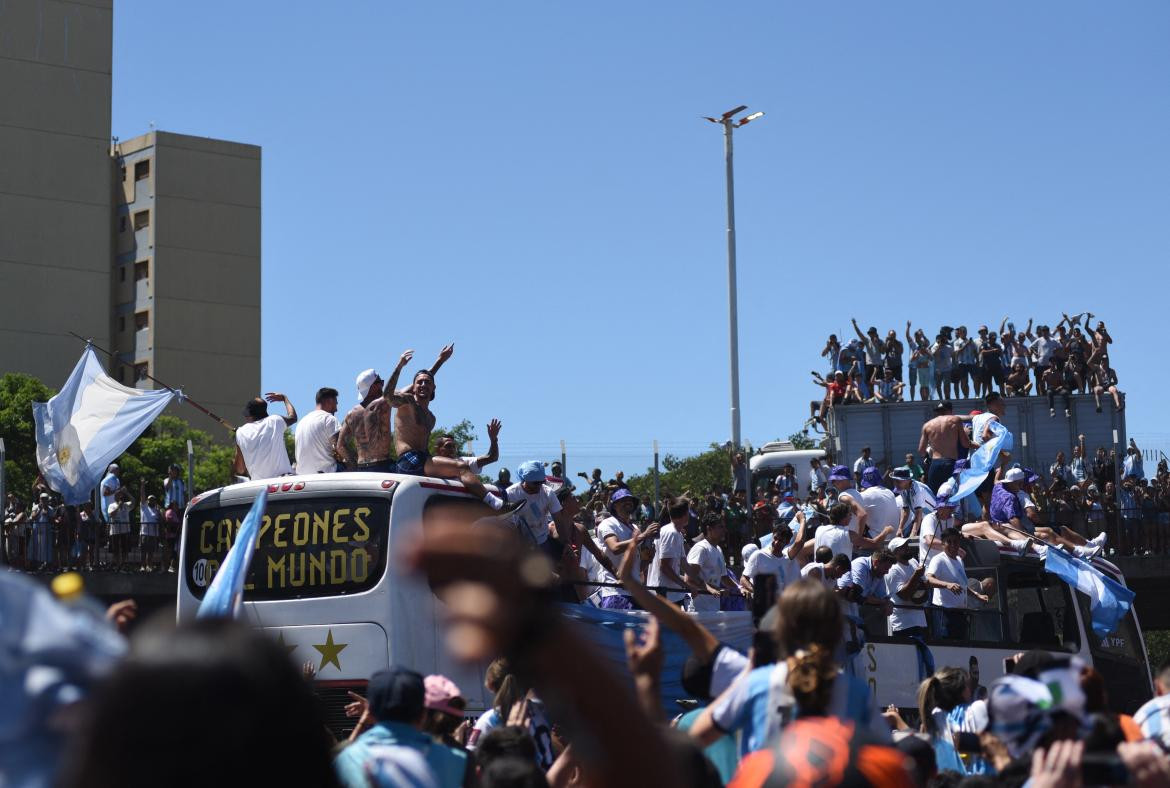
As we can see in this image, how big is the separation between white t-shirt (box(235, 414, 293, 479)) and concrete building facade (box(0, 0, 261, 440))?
63.7 metres

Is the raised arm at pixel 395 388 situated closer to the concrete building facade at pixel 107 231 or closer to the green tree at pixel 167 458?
the green tree at pixel 167 458

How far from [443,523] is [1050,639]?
44.3 feet

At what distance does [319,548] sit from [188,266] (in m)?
75.4

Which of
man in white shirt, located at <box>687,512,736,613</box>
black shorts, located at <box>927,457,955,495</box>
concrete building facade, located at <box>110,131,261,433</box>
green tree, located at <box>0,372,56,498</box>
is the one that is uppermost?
concrete building facade, located at <box>110,131,261,433</box>

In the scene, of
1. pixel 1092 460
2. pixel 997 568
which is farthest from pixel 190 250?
pixel 997 568

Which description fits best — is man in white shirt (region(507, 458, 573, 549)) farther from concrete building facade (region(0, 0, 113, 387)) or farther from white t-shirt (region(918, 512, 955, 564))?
concrete building facade (region(0, 0, 113, 387))

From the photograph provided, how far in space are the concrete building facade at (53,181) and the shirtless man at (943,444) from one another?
64.3 meters

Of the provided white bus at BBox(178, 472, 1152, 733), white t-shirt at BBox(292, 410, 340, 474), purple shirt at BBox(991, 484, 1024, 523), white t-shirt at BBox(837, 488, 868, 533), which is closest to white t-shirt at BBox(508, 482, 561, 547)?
white bus at BBox(178, 472, 1152, 733)

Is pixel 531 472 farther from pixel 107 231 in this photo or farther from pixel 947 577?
pixel 107 231

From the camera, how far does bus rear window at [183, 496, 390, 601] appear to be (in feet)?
38.8

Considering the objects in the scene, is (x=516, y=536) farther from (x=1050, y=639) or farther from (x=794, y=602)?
(x=1050, y=639)

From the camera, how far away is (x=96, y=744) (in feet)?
5.08

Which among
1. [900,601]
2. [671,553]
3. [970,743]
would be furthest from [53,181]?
[970,743]

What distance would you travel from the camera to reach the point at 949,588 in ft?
45.5
